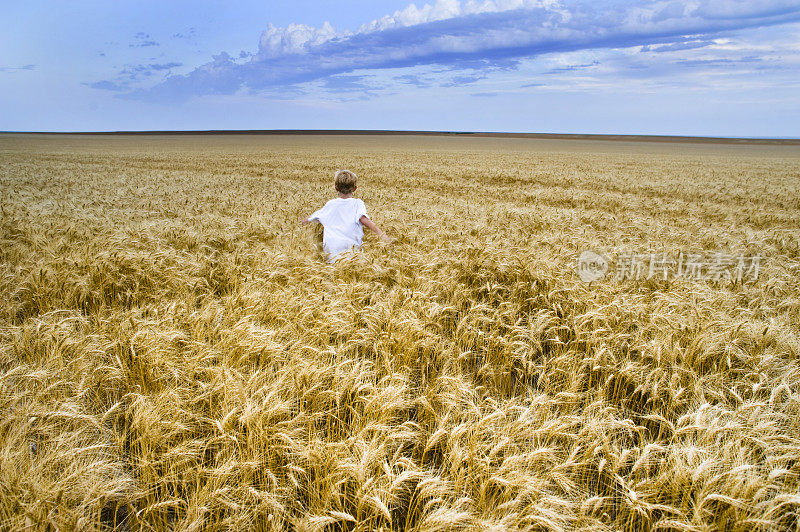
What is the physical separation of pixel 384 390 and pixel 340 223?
3837 mm

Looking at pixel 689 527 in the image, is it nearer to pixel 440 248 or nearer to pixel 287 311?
pixel 287 311

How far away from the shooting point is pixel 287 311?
3732 mm

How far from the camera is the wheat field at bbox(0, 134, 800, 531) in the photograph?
1.89 meters

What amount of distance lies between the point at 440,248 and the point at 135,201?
870 centimetres

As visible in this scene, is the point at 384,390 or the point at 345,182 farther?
the point at 345,182

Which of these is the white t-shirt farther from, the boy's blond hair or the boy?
the boy's blond hair

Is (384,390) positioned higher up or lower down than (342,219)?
lower down

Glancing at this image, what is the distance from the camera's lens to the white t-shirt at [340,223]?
5.88 m
